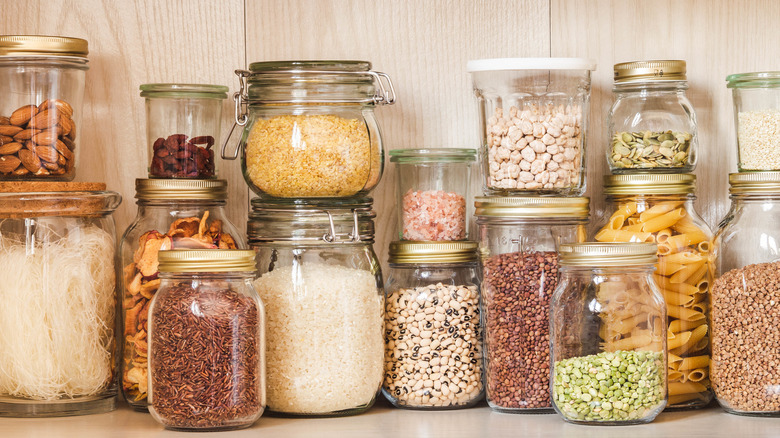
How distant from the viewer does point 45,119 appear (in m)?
1.37

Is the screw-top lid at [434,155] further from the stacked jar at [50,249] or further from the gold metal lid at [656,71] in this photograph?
the stacked jar at [50,249]

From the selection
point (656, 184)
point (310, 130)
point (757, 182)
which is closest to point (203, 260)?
point (310, 130)

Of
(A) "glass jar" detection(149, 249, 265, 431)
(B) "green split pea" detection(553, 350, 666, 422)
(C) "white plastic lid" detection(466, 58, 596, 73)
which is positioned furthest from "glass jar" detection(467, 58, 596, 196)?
(A) "glass jar" detection(149, 249, 265, 431)

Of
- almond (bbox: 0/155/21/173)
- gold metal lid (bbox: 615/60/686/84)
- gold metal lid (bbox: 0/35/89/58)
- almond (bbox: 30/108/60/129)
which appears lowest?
almond (bbox: 0/155/21/173)

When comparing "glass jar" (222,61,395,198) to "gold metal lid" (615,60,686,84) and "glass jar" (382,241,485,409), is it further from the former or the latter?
"gold metal lid" (615,60,686,84)

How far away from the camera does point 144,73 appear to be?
1526 mm

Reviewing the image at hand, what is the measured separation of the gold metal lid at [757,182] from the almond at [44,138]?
37.4 inches

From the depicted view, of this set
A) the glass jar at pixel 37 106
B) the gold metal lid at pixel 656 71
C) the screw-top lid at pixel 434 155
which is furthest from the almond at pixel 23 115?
the gold metal lid at pixel 656 71

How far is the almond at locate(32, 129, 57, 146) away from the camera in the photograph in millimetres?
1363

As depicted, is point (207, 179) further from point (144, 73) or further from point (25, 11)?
point (25, 11)

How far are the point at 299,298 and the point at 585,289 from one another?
14.6 inches

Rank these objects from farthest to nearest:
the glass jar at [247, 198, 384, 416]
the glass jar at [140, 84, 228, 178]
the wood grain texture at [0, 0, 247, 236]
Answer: the wood grain texture at [0, 0, 247, 236] → the glass jar at [140, 84, 228, 178] → the glass jar at [247, 198, 384, 416]

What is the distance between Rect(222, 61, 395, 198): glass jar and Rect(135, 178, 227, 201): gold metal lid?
6 cm

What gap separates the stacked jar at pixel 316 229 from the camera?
4.23ft
